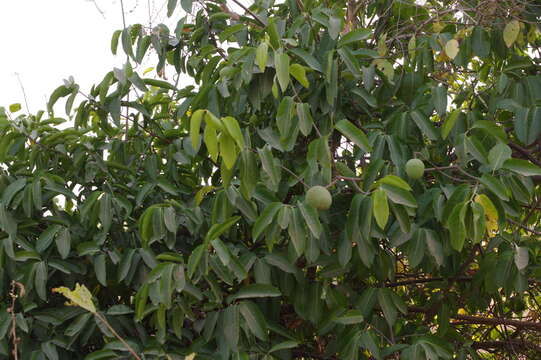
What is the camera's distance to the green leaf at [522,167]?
1860mm

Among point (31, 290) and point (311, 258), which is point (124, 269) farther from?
point (311, 258)

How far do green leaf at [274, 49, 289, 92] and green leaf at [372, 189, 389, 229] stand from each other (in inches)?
15.3

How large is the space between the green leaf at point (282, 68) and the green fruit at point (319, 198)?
11.4 inches

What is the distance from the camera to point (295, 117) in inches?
79.7

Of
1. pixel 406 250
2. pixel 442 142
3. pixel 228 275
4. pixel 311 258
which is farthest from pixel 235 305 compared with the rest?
pixel 442 142

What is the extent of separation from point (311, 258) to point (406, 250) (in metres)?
0.29

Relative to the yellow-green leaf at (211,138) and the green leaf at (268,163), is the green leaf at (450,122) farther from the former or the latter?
the yellow-green leaf at (211,138)

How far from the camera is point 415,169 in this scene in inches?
78.5

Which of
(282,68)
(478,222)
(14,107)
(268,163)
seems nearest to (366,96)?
(282,68)

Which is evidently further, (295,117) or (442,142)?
(442,142)

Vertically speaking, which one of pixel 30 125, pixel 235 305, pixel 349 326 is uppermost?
pixel 30 125

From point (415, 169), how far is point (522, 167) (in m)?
0.29

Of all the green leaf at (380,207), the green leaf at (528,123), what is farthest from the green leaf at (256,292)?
the green leaf at (528,123)

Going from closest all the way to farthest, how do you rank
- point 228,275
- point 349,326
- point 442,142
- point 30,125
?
point 228,275 < point 349,326 < point 442,142 < point 30,125
